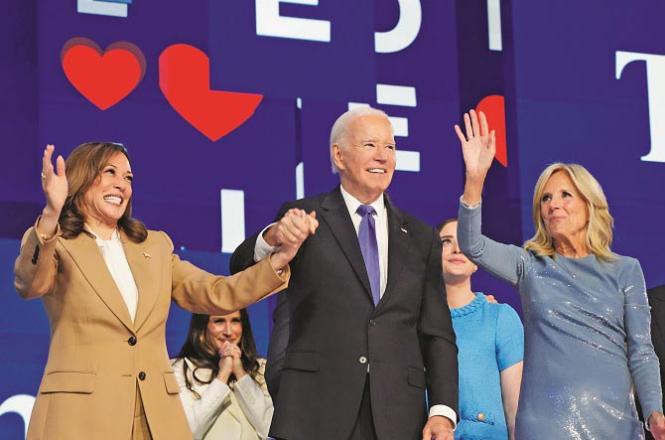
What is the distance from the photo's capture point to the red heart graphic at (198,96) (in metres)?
5.44

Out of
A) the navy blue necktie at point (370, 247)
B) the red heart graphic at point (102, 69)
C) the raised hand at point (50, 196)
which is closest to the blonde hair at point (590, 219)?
the navy blue necktie at point (370, 247)

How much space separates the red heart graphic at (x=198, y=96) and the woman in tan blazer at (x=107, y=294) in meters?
1.83

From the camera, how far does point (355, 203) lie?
12.3ft

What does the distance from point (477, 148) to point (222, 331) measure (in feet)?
6.25

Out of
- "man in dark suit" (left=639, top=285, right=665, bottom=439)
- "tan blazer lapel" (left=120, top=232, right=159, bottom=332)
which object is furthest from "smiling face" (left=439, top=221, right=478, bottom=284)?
"tan blazer lapel" (left=120, top=232, right=159, bottom=332)

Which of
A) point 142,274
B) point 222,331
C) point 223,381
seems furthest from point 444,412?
point 222,331

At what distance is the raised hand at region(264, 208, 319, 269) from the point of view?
3.39 metres

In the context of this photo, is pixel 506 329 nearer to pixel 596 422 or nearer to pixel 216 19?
pixel 596 422

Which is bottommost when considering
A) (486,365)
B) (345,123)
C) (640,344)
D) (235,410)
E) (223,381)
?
(235,410)

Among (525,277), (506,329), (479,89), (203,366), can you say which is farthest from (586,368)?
(479,89)

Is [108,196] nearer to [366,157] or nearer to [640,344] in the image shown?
[366,157]

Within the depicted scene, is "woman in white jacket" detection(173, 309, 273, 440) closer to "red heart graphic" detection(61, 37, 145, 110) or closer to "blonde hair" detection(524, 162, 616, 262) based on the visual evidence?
"red heart graphic" detection(61, 37, 145, 110)

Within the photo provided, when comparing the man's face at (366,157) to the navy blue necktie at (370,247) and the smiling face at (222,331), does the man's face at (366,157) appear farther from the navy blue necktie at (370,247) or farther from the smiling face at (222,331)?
the smiling face at (222,331)

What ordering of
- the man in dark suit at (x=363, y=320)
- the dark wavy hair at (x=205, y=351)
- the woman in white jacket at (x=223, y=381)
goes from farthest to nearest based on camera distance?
the dark wavy hair at (x=205, y=351) → the woman in white jacket at (x=223, y=381) → the man in dark suit at (x=363, y=320)
